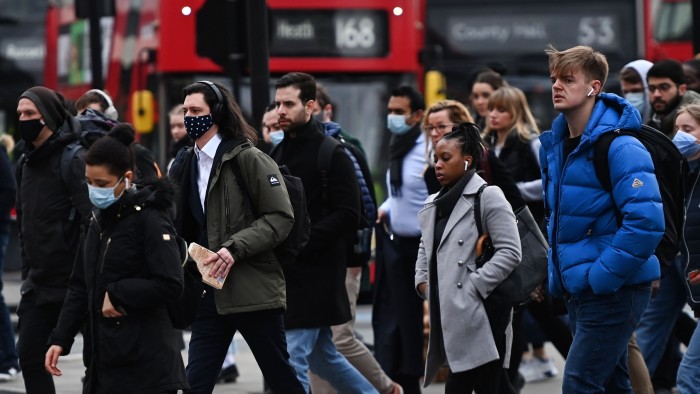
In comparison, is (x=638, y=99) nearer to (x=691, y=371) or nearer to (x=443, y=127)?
(x=443, y=127)

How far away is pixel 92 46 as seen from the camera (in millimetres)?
14477

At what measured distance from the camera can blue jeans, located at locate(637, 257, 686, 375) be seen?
28.9ft

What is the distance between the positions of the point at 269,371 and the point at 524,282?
3.91ft

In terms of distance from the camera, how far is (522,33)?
16.6m

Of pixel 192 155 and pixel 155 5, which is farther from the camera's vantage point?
pixel 155 5

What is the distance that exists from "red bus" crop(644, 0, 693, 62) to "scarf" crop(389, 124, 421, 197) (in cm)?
748

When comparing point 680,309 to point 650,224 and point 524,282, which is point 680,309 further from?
point 650,224

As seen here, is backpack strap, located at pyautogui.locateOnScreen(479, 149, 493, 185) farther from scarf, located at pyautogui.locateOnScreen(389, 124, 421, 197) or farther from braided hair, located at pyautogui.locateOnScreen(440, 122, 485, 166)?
scarf, located at pyautogui.locateOnScreen(389, 124, 421, 197)

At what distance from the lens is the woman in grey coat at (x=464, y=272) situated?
277 inches

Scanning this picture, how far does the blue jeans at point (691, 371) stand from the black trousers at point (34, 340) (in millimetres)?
2972

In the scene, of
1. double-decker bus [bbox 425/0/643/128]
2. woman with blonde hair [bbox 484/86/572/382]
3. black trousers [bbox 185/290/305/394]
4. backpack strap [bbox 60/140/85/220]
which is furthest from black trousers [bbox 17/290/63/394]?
double-decker bus [bbox 425/0/643/128]

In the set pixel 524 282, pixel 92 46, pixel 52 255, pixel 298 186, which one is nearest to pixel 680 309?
pixel 524 282

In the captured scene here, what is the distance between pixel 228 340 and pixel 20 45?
15.3 metres

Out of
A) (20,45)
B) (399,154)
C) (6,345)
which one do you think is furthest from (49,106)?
(20,45)
